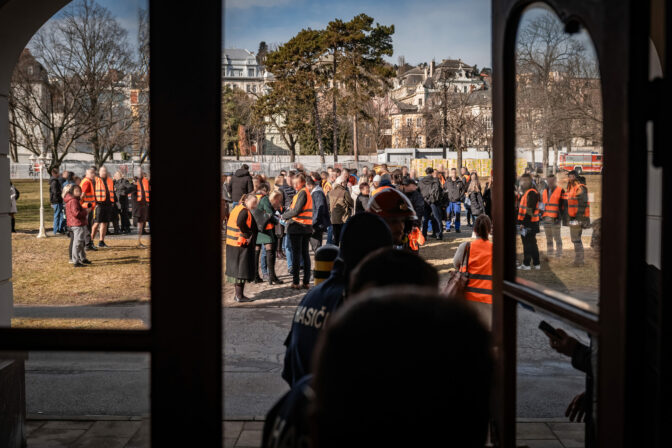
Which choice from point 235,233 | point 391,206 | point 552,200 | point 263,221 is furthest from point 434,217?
point 391,206

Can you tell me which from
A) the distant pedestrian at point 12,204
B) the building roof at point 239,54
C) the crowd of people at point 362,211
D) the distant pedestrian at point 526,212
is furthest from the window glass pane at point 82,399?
the building roof at point 239,54

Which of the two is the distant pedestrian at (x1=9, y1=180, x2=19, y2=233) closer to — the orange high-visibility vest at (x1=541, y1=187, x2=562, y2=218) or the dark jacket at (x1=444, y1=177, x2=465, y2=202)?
the orange high-visibility vest at (x1=541, y1=187, x2=562, y2=218)

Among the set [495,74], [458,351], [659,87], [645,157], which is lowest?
[458,351]

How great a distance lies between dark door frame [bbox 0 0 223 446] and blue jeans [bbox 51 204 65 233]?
19.1 m

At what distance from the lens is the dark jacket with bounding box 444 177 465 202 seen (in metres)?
20.3

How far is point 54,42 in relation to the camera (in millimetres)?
5562

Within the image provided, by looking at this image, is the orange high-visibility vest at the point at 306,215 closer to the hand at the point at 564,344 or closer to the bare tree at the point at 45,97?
the bare tree at the point at 45,97

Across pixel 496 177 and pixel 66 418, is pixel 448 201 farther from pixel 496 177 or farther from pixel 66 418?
pixel 496 177

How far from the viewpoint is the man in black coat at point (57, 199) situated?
61.8 ft

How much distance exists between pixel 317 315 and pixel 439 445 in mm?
1743

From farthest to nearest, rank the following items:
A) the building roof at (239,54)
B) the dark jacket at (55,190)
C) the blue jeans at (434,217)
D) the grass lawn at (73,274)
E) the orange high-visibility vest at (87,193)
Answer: the building roof at (239,54), the dark jacket at (55,190), the blue jeans at (434,217), the orange high-visibility vest at (87,193), the grass lawn at (73,274)

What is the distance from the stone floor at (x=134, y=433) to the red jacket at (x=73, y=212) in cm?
A: 854

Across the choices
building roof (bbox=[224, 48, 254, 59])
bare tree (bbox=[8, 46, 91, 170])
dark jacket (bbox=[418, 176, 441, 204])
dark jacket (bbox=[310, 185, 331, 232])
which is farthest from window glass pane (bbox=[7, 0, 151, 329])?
building roof (bbox=[224, 48, 254, 59])

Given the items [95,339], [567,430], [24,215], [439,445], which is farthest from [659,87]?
[24,215]
